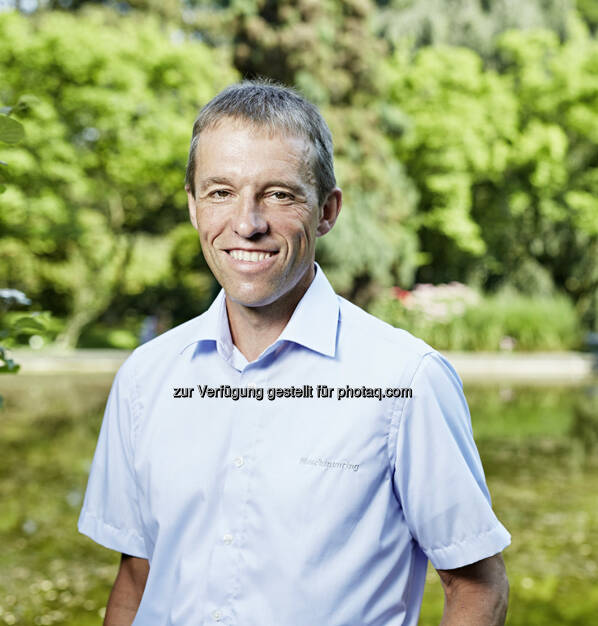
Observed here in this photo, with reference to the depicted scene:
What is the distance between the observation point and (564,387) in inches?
661

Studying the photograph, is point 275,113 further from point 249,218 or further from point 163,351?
point 163,351

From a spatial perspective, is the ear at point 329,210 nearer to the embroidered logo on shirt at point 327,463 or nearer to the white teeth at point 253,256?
the white teeth at point 253,256

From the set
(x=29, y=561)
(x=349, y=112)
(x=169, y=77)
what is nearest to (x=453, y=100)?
(x=349, y=112)

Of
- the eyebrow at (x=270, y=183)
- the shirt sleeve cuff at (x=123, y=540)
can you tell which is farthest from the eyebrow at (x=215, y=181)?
the shirt sleeve cuff at (x=123, y=540)

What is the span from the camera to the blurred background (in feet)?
62.7

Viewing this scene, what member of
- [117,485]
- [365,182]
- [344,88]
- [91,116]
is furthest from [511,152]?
[117,485]

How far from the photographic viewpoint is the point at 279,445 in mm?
1691

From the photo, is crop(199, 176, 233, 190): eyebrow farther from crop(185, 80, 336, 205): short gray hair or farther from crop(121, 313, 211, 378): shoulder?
crop(121, 313, 211, 378): shoulder

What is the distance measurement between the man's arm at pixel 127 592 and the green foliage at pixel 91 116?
60.3 ft

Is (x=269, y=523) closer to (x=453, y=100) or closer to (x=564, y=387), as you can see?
(x=564, y=387)

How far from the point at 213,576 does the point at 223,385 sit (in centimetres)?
39

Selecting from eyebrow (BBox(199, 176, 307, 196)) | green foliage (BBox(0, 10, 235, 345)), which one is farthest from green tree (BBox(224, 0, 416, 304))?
eyebrow (BBox(199, 176, 307, 196))

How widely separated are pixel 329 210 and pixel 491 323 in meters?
21.1

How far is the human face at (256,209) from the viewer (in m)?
1.73
